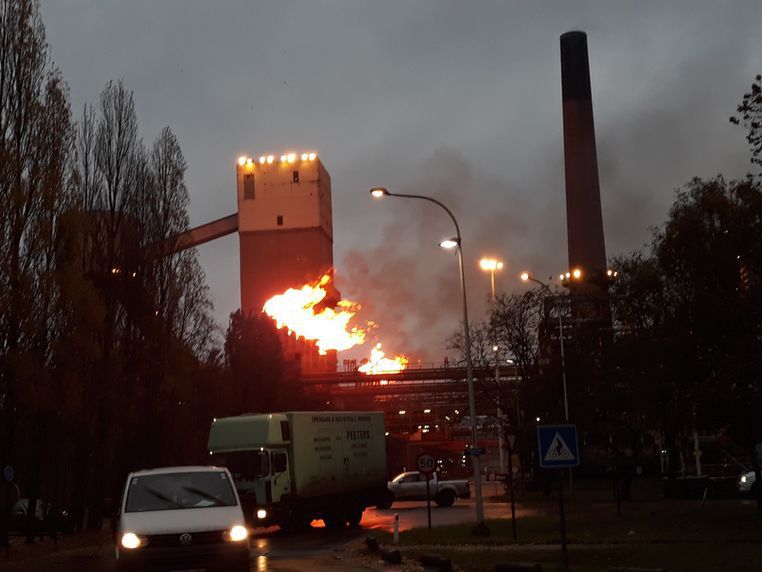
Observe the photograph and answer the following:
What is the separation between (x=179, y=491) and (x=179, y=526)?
1448mm

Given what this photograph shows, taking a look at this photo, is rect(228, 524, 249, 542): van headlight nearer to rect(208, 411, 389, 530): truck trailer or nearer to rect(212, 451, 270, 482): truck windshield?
rect(208, 411, 389, 530): truck trailer

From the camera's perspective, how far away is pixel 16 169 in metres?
32.8

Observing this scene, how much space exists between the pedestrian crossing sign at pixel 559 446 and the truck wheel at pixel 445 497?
33015 millimetres

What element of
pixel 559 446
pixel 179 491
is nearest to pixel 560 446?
pixel 559 446

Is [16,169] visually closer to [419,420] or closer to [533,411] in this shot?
[533,411]

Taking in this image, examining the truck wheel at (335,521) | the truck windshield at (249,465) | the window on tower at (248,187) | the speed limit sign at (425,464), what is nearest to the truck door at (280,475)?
→ the truck windshield at (249,465)

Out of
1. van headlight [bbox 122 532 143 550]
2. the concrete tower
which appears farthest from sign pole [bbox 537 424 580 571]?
the concrete tower

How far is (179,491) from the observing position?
1662 cm

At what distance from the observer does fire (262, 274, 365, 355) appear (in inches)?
3903

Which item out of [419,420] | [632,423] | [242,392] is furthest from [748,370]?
[419,420]

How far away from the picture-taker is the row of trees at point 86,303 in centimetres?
3350

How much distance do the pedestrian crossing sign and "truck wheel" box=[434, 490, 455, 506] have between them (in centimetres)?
3301

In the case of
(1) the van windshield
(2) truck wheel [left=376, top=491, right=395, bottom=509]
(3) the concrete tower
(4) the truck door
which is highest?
(3) the concrete tower

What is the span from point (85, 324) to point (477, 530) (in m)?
17.5
